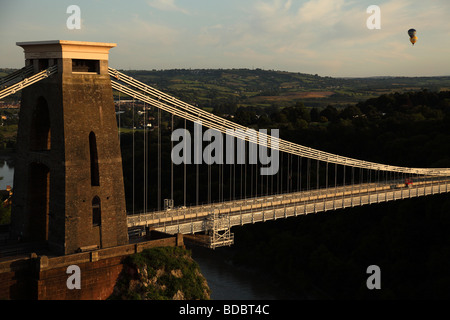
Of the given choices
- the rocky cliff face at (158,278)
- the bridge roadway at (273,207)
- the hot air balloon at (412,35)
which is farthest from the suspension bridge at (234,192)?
the hot air balloon at (412,35)

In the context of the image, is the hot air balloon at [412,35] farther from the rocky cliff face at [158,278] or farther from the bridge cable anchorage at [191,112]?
the rocky cliff face at [158,278]

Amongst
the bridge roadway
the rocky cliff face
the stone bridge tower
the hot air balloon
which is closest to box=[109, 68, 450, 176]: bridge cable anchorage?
the stone bridge tower

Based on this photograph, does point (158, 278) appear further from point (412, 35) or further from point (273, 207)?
point (412, 35)

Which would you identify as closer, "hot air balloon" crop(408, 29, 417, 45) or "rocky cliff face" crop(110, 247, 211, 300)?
"rocky cliff face" crop(110, 247, 211, 300)

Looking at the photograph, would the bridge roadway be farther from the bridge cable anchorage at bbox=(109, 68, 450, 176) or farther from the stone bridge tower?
the stone bridge tower

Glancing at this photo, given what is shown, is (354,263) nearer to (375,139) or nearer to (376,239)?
(376,239)

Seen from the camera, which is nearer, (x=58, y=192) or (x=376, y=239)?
(x=58, y=192)

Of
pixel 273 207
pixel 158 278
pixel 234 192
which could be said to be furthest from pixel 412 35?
pixel 158 278
